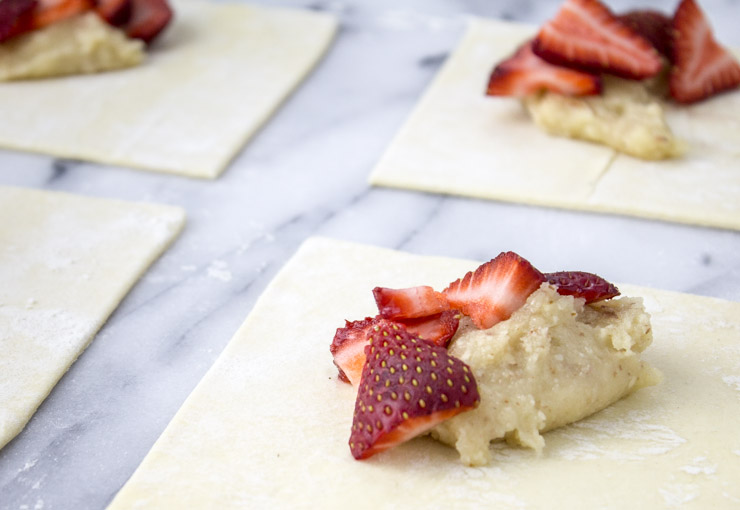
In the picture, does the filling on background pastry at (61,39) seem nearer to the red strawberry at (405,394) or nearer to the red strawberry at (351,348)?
the red strawberry at (351,348)

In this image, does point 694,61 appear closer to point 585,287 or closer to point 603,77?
point 603,77

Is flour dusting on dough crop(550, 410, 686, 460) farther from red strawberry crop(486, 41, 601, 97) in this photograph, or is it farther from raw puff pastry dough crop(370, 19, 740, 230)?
red strawberry crop(486, 41, 601, 97)

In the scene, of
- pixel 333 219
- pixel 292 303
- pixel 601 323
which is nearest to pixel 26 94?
pixel 333 219

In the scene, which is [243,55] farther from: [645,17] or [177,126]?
[645,17]

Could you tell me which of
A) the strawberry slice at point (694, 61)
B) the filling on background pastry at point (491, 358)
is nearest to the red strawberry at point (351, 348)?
the filling on background pastry at point (491, 358)

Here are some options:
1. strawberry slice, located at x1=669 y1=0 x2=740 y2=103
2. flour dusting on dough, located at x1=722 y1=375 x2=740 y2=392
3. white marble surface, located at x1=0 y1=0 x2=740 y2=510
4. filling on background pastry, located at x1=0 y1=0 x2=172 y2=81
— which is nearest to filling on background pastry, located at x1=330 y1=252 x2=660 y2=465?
flour dusting on dough, located at x1=722 y1=375 x2=740 y2=392
